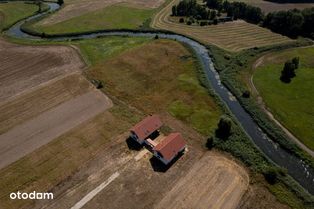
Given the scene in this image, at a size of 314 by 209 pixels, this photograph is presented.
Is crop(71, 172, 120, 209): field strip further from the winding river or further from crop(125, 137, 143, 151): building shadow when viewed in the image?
the winding river

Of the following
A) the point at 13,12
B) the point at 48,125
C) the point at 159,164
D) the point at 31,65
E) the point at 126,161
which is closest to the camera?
the point at 159,164

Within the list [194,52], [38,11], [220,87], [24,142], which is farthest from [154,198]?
[38,11]

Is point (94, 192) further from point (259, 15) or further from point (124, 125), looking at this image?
point (259, 15)

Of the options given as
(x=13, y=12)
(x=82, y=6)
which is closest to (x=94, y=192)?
(x=82, y=6)

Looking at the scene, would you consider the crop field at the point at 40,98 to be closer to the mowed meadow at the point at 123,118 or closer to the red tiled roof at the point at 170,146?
the mowed meadow at the point at 123,118

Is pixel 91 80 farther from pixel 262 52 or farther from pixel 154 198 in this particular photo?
pixel 262 52

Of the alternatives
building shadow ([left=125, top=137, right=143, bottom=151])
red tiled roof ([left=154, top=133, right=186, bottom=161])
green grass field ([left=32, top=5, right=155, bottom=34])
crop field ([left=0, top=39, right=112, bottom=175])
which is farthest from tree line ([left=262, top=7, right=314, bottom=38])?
building shadow ([left=125, top=137, right=143, bottom=151])
